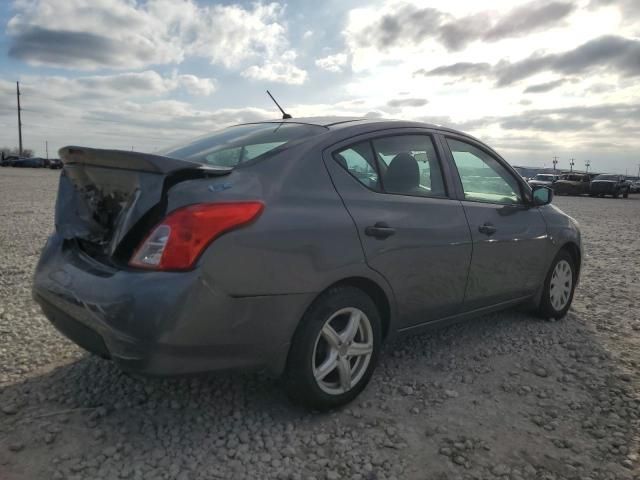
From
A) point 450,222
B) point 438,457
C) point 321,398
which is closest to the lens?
point 438,457

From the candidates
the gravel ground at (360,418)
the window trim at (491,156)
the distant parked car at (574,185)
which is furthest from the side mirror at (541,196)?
the distant parked car at (574,185)

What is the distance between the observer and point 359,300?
9.21 ft

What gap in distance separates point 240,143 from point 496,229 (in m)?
1.89

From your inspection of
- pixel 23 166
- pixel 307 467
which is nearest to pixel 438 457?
pixel 307 467

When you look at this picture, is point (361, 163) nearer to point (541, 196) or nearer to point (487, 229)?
point (487, 229)

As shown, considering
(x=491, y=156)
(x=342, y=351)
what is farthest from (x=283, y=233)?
(x=491, y=156)

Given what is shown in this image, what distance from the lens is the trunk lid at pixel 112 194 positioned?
7.79ft

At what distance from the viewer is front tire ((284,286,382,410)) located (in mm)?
2604

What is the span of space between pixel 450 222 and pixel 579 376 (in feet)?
4.34

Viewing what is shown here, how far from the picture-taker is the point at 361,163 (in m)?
3.01

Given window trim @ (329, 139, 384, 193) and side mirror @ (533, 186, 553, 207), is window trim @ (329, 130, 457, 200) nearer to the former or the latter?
window trim @ (329, 139, 384, 193)

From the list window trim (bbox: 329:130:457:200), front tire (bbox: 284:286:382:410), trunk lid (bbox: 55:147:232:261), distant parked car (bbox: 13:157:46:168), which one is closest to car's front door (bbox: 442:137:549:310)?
window trim (bbox: 329:130:457:200)

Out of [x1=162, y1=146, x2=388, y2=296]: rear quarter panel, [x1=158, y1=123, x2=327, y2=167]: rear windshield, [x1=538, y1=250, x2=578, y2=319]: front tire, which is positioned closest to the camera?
[x1=162, y1=146, x2=388, y2=296]: rear quarter panel

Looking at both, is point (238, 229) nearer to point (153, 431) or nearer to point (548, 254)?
point (153, 431)
